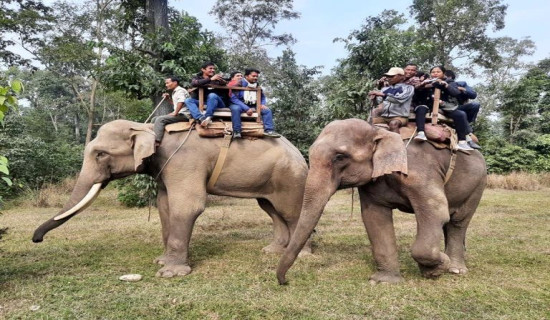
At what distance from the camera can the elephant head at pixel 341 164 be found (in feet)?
13.1

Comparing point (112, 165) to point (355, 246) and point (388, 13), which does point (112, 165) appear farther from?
point (388, 13)

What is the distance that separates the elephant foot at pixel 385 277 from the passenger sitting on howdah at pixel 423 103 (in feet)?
5.20

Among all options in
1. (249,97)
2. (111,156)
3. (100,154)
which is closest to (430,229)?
(249,97)

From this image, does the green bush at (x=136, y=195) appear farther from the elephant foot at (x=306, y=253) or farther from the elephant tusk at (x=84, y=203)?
the elephant foot at (x=306, y=253)

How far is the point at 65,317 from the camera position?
11.4 feet

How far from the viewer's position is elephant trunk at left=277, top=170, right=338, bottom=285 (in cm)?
395

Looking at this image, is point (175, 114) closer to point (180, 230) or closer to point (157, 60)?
point (180, 230)

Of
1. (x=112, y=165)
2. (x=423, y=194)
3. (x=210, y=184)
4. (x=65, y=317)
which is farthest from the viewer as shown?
(x=210, y=184)

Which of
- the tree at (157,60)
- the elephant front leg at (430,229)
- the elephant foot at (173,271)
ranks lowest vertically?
the elephant foot at (173,271)

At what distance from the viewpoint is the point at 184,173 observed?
198 inches

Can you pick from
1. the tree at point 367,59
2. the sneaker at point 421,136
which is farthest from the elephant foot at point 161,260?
the tree at point 367,59

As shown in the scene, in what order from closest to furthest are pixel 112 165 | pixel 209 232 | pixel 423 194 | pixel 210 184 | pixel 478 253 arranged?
pixel 423 194, pixel 112 165, pixel 210 184, pixel 478 253, pixel 209 232

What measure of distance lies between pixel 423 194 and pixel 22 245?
615cm

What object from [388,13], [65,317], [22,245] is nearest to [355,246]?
[65,317]
